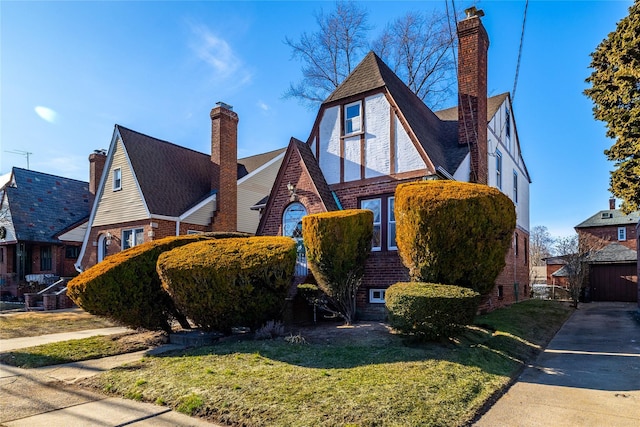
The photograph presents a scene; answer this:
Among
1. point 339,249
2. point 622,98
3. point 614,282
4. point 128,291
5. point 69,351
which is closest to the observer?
point 69,351

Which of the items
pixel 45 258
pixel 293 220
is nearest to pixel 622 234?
pixel 293 220

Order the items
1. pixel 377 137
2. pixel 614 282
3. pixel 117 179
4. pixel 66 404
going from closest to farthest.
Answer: pixel 66 404 < pixel 377 137 < pixel 117 179 < pixel 614 282

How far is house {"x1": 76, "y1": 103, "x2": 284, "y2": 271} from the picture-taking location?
17922mm

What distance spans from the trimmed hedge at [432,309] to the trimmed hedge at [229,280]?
7.48 ft

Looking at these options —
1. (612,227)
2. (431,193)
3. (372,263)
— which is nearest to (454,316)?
(431,193)

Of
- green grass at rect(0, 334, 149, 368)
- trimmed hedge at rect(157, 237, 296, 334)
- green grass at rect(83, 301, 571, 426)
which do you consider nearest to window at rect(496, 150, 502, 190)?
green grass at rect(83, 301, 571, 426)

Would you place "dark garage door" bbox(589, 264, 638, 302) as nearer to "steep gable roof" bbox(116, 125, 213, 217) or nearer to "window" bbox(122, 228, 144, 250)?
"steep gable roof" bbox(116, 125, 213, 217)

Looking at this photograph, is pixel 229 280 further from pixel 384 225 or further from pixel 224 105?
pixel 224 105

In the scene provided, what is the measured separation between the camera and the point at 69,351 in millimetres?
8336

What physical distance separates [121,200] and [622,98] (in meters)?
18.5

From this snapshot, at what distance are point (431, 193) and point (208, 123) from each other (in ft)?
45.0

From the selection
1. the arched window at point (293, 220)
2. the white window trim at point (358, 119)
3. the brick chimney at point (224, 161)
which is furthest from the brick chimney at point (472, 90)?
the brick chimney at point (224, 161)

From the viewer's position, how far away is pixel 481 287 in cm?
867

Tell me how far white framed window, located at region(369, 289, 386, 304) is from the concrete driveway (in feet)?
14.7
